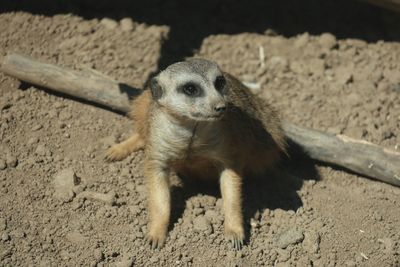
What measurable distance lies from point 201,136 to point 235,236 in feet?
2.21

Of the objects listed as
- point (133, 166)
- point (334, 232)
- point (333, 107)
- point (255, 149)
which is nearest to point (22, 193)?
point (133, 166)

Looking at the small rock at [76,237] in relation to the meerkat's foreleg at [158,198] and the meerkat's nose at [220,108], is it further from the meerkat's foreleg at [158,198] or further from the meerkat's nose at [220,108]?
the meerkat's nose at [220,108]

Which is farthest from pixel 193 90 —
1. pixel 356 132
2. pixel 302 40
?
pixel 302 40

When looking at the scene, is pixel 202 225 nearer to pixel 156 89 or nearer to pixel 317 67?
pixel 156 89

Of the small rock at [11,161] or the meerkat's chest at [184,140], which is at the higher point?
the meerkat's chest at [184,140]

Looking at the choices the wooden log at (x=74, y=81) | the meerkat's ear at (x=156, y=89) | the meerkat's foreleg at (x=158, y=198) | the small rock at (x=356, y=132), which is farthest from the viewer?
the small rock at (x=356, y=132)

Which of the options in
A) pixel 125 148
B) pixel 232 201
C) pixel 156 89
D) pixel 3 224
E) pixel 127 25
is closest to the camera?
pixel 156 89

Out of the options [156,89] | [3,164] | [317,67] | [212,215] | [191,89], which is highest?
[191,89]

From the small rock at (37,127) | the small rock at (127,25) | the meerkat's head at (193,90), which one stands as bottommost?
the small rock at (37,127)

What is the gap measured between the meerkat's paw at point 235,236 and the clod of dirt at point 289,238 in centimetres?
25

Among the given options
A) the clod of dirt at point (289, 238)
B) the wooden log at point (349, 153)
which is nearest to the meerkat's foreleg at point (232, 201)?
the clod of dirt at point (289, 238)

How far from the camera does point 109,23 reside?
534 centimetres

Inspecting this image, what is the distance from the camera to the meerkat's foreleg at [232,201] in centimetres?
393

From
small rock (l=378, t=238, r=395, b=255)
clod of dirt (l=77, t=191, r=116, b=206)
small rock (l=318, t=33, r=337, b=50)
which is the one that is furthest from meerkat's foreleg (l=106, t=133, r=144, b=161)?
small rock (l=318, t=33, r=337, b=50)
